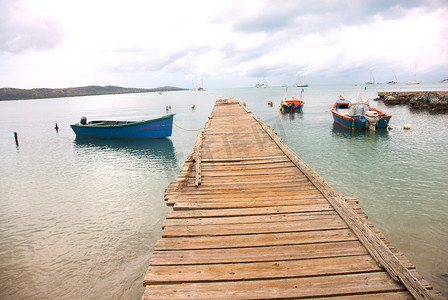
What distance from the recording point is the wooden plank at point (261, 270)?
3.11 meters

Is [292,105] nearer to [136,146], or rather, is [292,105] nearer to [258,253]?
[136,146]

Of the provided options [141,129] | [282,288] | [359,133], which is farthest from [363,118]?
[282,288]

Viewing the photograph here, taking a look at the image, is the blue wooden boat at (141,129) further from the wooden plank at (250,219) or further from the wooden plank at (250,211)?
the wooden plank at (250,219)

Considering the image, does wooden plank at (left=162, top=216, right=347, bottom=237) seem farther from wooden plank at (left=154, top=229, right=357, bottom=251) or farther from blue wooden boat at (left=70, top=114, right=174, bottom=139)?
blue wooden boat at (left=70, top=114, right=174, bottom=139)

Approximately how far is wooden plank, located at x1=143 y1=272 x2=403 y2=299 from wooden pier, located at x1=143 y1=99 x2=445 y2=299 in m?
0.01

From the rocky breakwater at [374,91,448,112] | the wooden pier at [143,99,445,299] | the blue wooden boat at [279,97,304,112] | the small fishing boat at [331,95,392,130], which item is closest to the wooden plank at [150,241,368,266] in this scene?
the wooden pier at [143,99,445,299]

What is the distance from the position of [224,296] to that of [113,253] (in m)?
6.68

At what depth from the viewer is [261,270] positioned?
3229 millimetres

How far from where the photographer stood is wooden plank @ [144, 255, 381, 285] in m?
3.11

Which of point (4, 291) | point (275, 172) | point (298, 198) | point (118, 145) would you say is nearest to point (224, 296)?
point (298, 198)

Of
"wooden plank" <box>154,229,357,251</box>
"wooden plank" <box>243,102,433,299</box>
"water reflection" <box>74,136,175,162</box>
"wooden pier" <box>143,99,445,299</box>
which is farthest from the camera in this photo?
"water reflection" <box>74,136,175,162</box>

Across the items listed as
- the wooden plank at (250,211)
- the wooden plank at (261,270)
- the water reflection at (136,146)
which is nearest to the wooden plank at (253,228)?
the wooden plank at (250,211)

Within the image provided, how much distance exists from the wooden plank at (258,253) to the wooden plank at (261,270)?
0.08m

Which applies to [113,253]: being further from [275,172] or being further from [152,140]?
[152,140]
